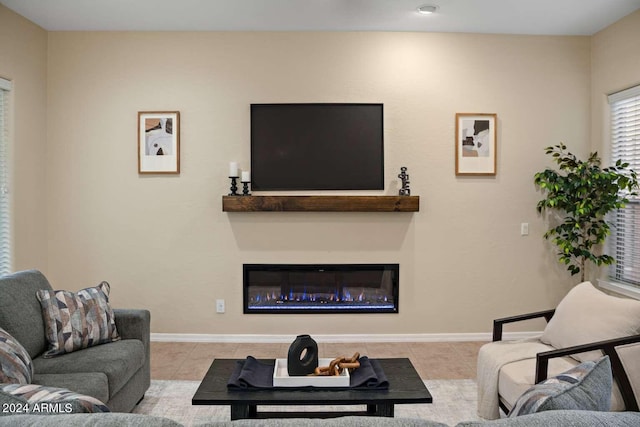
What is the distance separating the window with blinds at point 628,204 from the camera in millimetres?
4438

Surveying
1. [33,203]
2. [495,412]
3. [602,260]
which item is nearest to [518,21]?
[602,260]

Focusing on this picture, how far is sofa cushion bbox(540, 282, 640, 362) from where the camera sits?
2719 mm

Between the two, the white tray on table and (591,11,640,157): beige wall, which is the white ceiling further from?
the white tray on table

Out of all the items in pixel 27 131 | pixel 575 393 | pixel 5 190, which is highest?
pixel 27 131

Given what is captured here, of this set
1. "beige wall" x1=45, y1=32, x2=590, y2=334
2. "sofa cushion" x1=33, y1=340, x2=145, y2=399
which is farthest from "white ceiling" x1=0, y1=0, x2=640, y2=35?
"sofa cushion" x1=33, y1=340, x2=145, y2=399

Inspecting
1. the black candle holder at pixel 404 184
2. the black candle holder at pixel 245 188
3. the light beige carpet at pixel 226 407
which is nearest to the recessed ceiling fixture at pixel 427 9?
the black candle holder at pixel 404 184

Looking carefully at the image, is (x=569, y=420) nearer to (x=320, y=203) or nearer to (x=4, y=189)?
(x=320, y=203)

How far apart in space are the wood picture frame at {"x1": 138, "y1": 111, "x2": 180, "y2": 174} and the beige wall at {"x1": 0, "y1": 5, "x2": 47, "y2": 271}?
0.89 meters

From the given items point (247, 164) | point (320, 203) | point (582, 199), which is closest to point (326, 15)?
point (247, 164)

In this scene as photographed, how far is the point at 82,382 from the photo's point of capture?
8.43 ft

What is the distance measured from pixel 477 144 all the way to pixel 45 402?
4328 mm

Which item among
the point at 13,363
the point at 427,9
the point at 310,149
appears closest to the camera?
the point at 13,363

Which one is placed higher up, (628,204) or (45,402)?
(628,204)

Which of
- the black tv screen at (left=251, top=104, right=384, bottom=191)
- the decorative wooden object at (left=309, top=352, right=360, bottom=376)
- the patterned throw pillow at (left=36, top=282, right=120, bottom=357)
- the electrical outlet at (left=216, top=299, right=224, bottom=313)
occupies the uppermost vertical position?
the black tv screen at (left=251, top=104, right=384, bottom=191)
